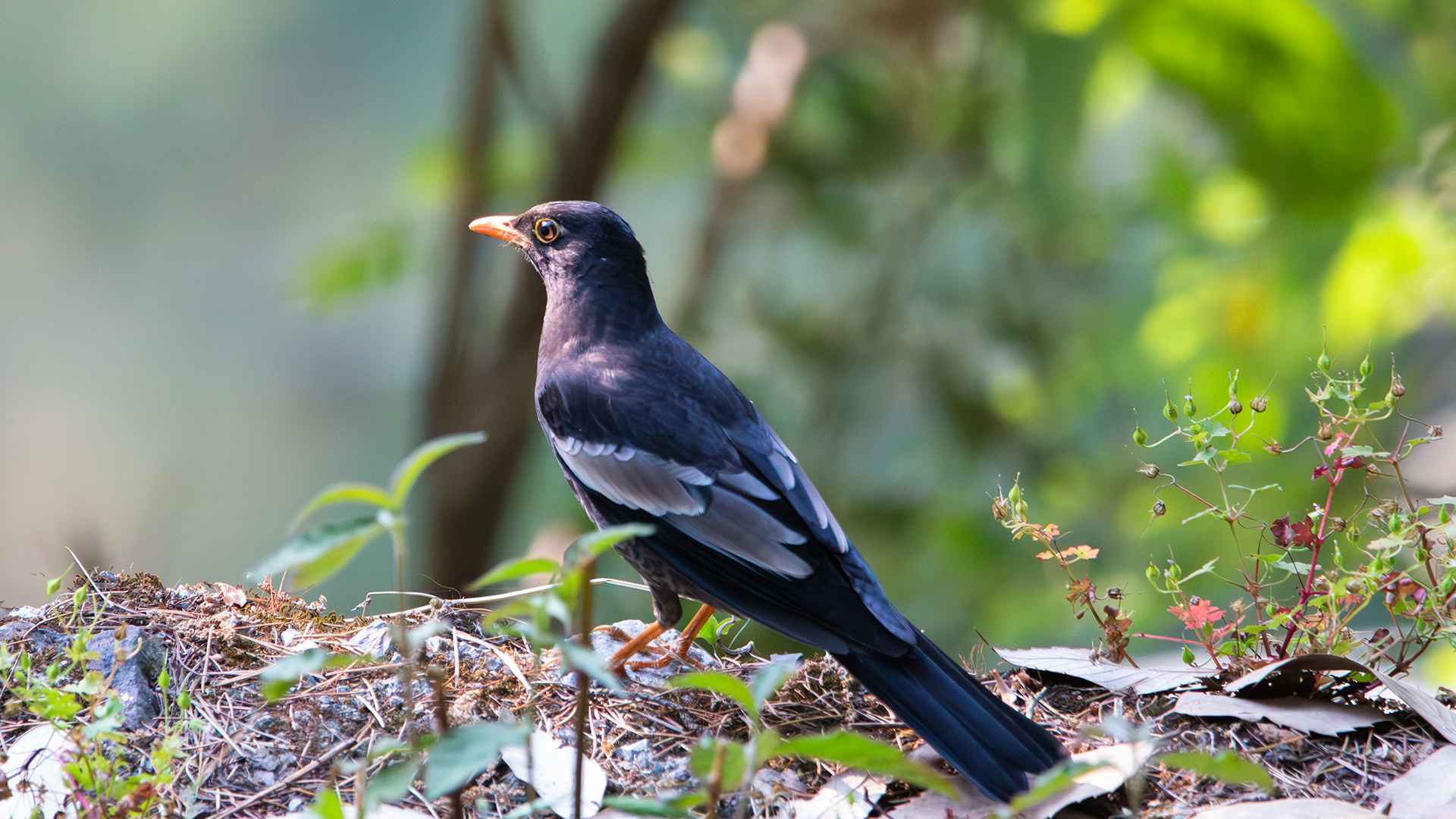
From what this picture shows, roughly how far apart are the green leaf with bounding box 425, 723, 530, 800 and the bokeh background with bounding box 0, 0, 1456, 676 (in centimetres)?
184

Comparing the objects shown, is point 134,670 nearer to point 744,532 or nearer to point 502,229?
point 744,532

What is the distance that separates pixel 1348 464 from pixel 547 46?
8847mm

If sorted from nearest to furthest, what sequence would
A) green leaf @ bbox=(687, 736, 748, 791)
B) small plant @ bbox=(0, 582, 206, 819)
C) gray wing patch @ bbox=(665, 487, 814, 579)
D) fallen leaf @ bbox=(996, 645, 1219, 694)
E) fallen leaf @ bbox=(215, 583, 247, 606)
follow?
1. green leaf @ bbox=(687, 736, 748, 791)
2. small plant @ bbox=(0, 582, 206, 819)
3. fallen leaf @ bbox=(996, 645, 1219, 694)
4. gray wing patch @ bbox=(665, 487, 814, 579)
5. fallen leaf @ bbox=(215, 583, 247, 606)

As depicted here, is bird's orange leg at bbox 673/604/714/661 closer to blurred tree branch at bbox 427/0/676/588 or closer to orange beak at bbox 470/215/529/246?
orange beak at bbox 470/215/529/246

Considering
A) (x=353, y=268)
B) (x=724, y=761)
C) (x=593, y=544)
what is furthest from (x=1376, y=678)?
(x=353, y=268)

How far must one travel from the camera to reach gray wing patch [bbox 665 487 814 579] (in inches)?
118

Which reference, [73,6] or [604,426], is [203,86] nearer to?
[73,6]

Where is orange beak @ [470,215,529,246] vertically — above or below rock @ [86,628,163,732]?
above

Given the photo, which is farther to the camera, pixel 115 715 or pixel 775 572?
pixel 775 572

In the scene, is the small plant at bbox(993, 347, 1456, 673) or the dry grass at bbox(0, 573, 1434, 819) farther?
the small plant at bbox(993, 347, 1456, 673)

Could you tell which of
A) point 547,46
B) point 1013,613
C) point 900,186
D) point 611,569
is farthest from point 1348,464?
point 547,46

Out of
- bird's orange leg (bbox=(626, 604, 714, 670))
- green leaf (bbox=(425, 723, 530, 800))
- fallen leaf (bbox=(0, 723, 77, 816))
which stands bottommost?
fallen leaf (bbox=(0, 723, 77, 816))

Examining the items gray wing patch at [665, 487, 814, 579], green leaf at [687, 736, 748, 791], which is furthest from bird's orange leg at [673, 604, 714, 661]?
green leaf at [687, 736, 748, 791]

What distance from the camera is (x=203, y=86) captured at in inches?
372
